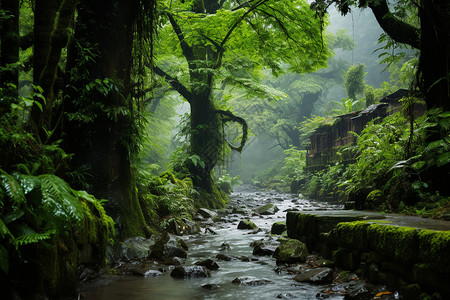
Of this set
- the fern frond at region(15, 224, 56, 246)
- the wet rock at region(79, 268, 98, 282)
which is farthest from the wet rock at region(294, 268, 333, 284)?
the fern frond at region(15, 224, 56, 246)

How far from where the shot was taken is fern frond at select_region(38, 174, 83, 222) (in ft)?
7.98

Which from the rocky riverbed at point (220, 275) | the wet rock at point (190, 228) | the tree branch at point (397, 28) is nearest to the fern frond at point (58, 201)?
the rocky riverbed at point (220, 275)

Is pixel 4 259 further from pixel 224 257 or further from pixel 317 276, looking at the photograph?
pixel 224 257

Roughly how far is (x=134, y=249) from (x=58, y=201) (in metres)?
2.88

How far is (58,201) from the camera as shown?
2.50 metres

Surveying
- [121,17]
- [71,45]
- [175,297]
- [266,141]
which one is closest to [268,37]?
[121,17]

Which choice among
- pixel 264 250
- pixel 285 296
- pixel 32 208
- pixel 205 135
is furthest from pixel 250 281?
pixel 205 135

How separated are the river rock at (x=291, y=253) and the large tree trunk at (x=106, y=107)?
261 cm

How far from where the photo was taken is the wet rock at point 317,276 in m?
3.69

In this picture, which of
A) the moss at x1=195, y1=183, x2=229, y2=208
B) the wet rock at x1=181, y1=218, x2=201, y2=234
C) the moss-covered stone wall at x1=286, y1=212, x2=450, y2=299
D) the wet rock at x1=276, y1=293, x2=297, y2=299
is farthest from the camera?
the moss at x1=195, y1=183, x2=229, y2=208

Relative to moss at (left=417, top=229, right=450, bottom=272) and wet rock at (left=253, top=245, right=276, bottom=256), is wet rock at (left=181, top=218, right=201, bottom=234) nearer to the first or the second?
wet rock at (left=253, top=245, right=276, bottom=256)

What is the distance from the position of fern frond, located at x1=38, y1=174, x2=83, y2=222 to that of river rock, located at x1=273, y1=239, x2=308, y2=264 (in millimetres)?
3274

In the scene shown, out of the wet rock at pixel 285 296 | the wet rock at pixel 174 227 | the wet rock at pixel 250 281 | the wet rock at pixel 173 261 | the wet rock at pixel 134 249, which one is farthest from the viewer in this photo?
the wet rock at pixel 174 227

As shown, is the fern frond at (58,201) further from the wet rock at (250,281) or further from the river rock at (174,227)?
the river rock at (174,227)
